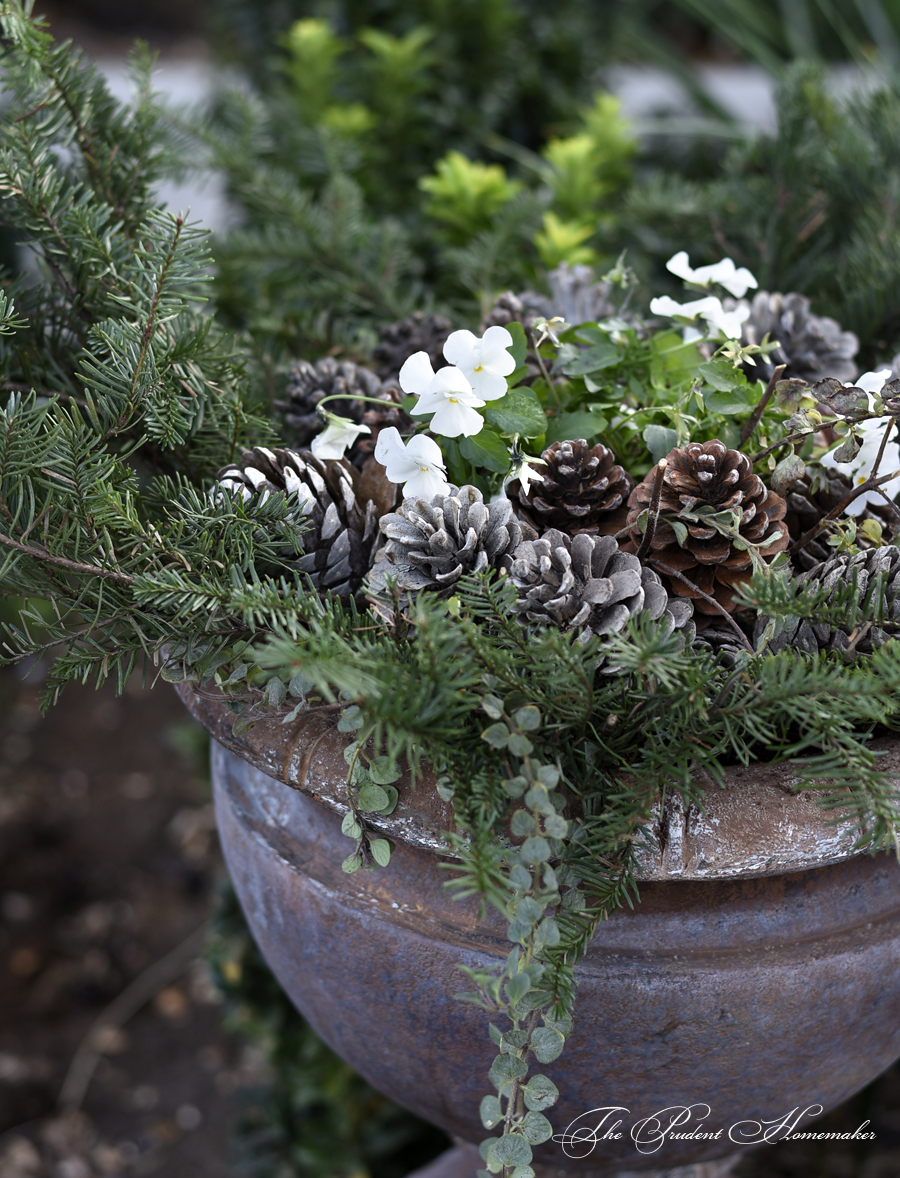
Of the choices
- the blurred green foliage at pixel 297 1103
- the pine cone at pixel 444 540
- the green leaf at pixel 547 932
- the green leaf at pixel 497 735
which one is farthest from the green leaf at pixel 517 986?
the blurred green foliage at pixel 297 1103

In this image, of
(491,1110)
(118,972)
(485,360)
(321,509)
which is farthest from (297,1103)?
(485,360)

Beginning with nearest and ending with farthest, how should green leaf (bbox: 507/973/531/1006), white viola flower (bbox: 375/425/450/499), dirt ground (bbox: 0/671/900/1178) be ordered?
green leaf (bbox: 507/973/531/1006) < white viola flower (bbox: 375/425/450/499) < dirt ground (bbox: 0/671/900/1178)

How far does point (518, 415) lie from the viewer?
685 millimetres

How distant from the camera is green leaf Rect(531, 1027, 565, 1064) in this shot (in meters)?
0.56

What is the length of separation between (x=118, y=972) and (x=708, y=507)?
4.85ft

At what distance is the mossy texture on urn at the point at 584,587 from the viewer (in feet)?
1.96

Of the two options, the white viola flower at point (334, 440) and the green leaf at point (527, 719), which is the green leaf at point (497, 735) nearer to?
the green leaf at point (527, 719)

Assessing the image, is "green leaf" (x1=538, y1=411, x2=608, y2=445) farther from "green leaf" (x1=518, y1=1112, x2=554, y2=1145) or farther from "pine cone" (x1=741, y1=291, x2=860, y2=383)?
"green leaf" (x1=518, y1=1112, x2=554, y2=1145)

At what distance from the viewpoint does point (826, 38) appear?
2848 mm

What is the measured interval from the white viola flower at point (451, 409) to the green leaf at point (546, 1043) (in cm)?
37

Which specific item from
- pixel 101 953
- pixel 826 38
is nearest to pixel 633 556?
pixel 101 953

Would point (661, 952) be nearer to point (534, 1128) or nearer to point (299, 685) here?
point (534, 1128)

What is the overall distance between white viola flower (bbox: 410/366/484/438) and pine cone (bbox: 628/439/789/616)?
0.12 metres

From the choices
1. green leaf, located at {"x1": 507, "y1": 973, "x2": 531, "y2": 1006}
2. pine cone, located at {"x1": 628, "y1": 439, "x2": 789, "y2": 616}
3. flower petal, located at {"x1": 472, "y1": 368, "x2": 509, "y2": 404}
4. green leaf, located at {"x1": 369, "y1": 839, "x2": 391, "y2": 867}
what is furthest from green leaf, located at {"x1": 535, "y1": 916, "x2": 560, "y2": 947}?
flower petal, located at {"x1": 472, "y1": 368, "x2": 509, "y2": 404}
